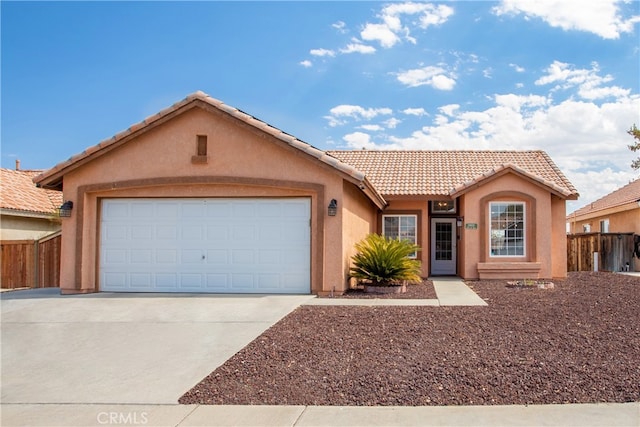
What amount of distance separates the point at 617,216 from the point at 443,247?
37.2 feet

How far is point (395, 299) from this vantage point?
1242cm

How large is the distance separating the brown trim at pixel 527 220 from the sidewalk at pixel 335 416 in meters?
12.2

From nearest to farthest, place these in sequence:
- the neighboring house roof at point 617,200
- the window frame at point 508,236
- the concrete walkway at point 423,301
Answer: the concrete walkway at point 423,301, the window frame at point 508,236, the neighboring house roof at point 617,200

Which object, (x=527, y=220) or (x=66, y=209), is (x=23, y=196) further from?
(x=527, y=220)

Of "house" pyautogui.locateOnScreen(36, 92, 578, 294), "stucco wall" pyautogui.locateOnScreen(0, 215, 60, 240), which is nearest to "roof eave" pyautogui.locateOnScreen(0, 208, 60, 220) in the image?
"stucco wall" pyautogui.locateOnScreen(0, 215, 60, 240)

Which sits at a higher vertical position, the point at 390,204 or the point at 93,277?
the point at 390,204

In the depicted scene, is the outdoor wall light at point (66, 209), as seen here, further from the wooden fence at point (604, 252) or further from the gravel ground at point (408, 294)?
the wooden fence at point (604, 252)

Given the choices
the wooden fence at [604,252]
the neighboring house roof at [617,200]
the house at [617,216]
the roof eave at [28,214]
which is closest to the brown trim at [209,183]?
the roof eave at [28,214]

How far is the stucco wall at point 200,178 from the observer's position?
13.2 meters

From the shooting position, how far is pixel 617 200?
27.5 m

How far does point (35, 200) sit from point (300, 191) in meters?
14.4

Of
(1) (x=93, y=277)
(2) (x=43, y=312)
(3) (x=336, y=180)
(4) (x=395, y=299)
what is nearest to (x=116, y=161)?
(1) (x=93, y=277)

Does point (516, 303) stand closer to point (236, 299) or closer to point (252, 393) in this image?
point (236, 299)

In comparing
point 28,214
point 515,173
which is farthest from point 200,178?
point 28,214
